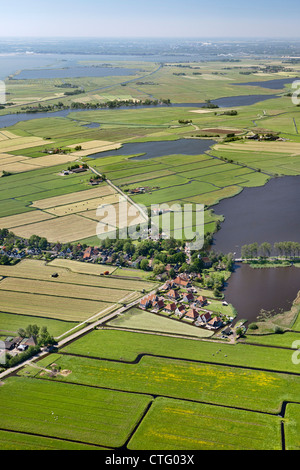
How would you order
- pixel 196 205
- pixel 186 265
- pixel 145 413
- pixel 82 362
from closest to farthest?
pixel 145 413, pixel 82 362, pixel 186 265, pixel 196 205

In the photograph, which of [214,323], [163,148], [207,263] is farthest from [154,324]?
[163,148]

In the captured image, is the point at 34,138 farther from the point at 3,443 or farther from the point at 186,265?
the point at 3,443

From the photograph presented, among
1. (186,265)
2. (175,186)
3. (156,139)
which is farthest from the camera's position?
(156,139)

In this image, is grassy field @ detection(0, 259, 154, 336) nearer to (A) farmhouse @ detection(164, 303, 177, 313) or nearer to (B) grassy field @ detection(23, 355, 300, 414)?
(A) farmhouse @ detection(164, 303, 177, 313)

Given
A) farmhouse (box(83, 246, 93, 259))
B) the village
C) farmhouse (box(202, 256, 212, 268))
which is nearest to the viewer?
the village

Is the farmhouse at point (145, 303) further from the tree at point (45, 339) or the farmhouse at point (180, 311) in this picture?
the tree at point (45, 339)

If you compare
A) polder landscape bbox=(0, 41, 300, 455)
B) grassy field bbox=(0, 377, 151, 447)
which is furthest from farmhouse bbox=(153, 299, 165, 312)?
grassy field bbox=(0, 377, 151, 447)
